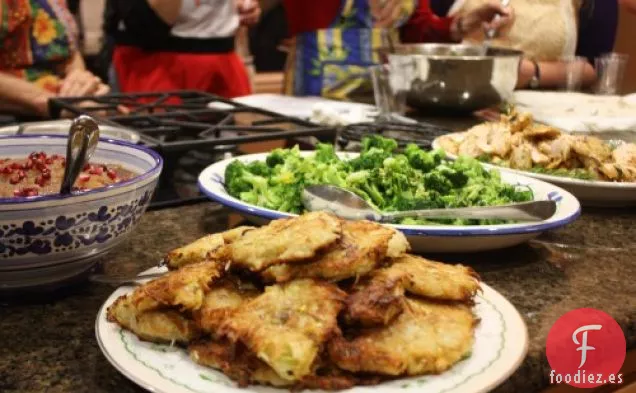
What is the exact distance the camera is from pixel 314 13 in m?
3.11

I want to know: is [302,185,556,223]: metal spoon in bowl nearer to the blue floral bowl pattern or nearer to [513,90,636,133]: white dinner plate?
the blue floral bowl pattern

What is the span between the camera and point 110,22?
3.15 m

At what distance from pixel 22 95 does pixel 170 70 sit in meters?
0.65

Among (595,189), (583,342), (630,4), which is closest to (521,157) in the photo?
(595,189)

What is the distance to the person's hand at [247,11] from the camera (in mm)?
3252

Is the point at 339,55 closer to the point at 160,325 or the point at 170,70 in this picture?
the point at 170,70

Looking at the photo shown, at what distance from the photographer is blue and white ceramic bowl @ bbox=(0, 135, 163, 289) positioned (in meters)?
0.85

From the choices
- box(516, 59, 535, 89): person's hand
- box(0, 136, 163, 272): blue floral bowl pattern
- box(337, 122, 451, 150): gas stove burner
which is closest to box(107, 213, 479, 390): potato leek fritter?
box(0, 136, 163, 272): blue floral bowl pattern

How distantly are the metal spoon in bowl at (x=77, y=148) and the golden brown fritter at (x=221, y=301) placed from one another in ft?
0.77

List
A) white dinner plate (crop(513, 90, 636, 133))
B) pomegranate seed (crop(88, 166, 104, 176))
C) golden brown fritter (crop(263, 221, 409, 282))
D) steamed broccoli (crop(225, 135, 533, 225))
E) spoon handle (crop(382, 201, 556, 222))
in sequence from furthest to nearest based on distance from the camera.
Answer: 1. white dinner plate (crop(513, 90, 636, 133))
2. steamed broccoli (crop(225, 135, 533, 225))
3. spoon handle (crop(382, 201, 556, 222))
4. pomegranate seed (crop(88, 166, 104, 176))
5. golden brown fritter (crop(263, 221, 409, 282))

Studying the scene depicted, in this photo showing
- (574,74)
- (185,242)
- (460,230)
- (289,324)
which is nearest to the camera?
(289,324)

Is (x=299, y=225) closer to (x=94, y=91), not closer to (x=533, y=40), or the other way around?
(x=94, y=91)

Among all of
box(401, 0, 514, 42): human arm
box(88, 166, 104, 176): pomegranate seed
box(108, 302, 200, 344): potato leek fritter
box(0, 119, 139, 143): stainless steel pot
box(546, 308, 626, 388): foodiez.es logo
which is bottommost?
box(546, 308, 626, 388): foodiez.es logo

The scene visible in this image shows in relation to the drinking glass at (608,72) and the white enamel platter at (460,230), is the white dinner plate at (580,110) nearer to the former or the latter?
the drinking glass at (608,72)
